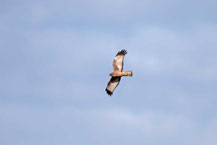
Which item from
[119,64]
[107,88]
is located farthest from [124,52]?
[107,88]

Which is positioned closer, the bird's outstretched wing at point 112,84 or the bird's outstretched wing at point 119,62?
the bird's outstretched wing at point 119,62

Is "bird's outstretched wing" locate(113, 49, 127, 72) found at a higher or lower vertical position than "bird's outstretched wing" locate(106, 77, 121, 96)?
higher

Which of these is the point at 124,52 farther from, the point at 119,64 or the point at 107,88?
the point at 107,88

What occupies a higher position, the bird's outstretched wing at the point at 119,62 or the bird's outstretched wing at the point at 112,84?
the bird's outstretched wing at the point at 119,62

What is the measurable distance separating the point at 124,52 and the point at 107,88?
6612 mm

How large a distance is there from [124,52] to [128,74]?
334 cm

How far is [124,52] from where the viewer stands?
66312 millimetres

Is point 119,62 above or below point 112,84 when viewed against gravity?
above

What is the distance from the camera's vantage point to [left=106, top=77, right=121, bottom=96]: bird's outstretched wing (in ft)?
223

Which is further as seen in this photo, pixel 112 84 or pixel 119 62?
pixel 112 84

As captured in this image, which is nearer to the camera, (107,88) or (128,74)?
(128,74)

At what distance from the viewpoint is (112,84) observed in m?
68.8

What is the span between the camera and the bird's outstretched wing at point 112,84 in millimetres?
68000

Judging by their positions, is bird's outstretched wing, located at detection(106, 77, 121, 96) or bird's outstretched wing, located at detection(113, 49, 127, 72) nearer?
bird's outstretched wing, located at detection(113, 49, 127, 72)
